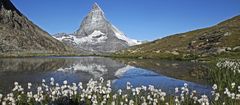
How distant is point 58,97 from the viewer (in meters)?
21.0

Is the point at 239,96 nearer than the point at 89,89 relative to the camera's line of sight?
Yes

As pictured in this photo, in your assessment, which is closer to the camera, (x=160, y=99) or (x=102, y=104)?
(x=102, y=104)

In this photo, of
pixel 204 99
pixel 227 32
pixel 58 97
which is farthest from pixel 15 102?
pixel 227 32

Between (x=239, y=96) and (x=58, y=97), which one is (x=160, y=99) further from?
(x=58, y=97)

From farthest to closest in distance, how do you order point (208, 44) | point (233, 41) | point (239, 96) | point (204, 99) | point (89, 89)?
→ point (208, 44), point (233, 41), point (89, 89), point (239, 96), point (204, 99)

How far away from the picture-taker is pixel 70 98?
821 inches

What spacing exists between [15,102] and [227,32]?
13983 cm

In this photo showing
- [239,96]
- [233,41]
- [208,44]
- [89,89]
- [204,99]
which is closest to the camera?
[204,99]

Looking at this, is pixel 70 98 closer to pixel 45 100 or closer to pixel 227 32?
pixel 45 100

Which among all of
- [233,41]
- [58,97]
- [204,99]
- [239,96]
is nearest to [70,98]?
[58,97]

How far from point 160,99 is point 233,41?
117 meters

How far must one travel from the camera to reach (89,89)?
73.5 feet

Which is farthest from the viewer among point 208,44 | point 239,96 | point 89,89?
point 208,44

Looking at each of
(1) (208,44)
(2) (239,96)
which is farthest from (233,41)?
(2) (239,96)
